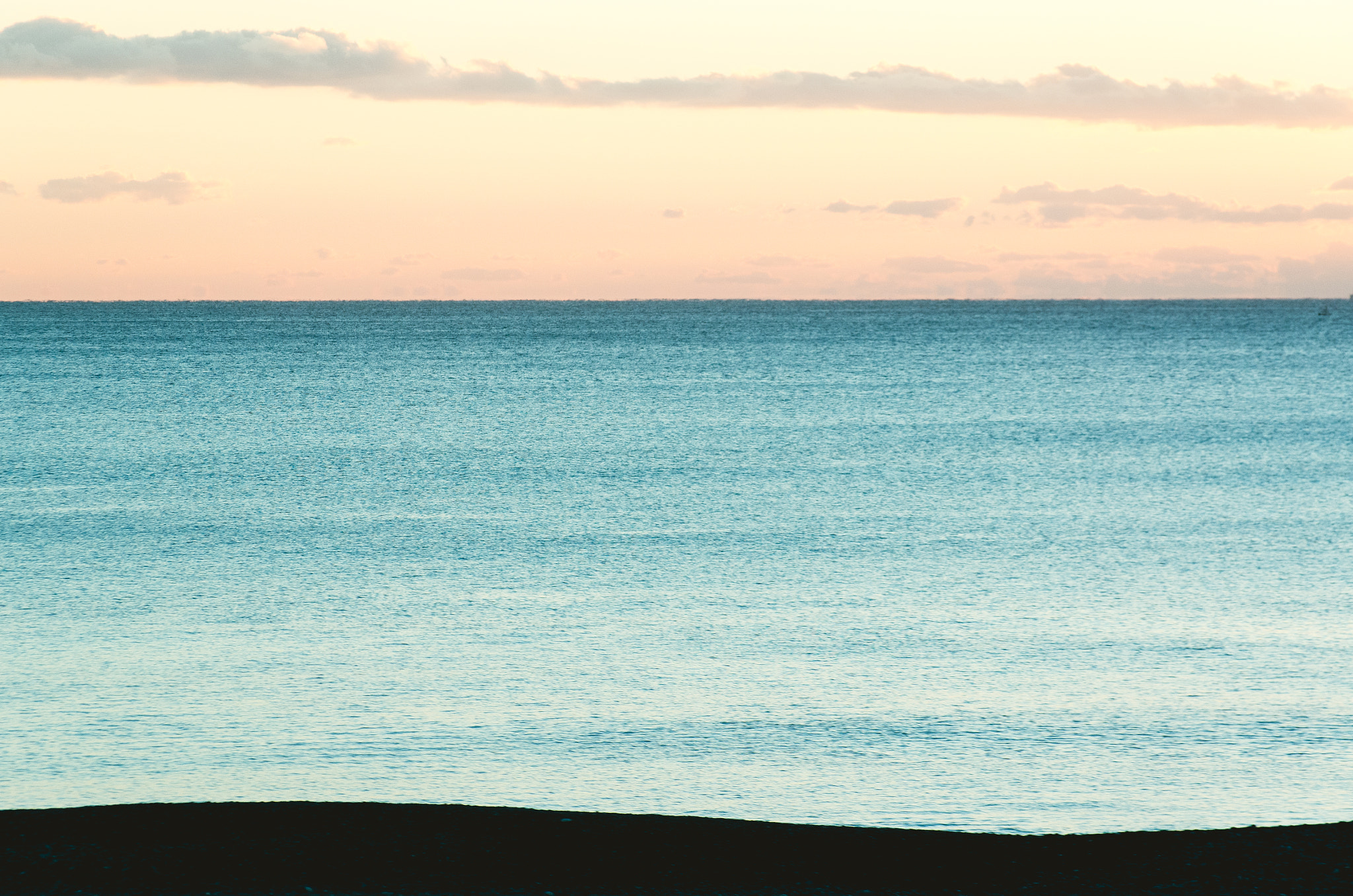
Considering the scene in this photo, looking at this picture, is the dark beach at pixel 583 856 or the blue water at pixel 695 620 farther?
the blue water at pixel 695 620

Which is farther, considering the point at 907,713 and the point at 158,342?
the point at 158,342

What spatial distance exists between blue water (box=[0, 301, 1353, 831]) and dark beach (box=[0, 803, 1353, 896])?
2.70 meters

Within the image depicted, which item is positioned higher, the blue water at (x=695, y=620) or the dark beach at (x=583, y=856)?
the dark beach at (x=583, y=856)

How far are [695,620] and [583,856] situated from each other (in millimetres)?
9950

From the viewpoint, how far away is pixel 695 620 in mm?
16422

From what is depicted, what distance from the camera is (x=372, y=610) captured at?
1728 cm

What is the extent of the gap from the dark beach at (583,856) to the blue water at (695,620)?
8.85 ft

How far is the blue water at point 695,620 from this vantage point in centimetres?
1041

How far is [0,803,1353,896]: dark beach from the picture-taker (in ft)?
20.0

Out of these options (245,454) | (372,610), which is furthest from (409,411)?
(372,610)

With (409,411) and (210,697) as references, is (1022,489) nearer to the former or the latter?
(210,697)

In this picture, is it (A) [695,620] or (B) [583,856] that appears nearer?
(B) [583,856]

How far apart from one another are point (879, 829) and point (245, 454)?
35875 millimetres

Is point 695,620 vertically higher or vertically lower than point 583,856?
lower
